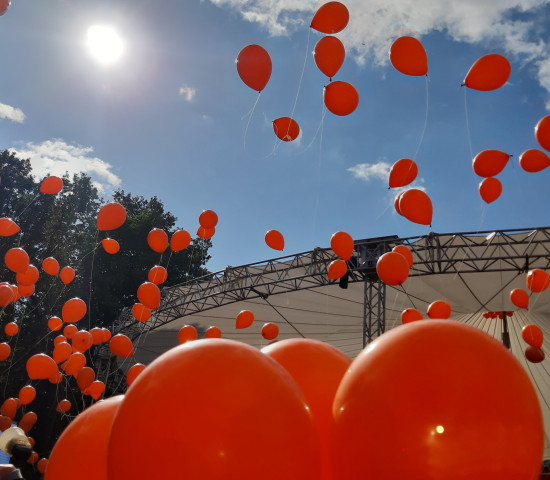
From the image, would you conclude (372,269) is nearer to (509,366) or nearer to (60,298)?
(509,366)

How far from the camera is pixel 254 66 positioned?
3.36 m

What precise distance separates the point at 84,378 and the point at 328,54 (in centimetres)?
597

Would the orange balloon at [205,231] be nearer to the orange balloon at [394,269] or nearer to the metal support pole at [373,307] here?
the orange balloon at [394,269]

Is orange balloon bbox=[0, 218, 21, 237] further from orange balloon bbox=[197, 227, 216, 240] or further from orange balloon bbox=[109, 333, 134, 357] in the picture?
orange balloon bbox=[197, 227, 216, 240]

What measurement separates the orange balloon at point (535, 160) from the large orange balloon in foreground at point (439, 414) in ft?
9.25

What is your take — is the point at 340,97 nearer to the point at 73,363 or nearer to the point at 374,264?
the point at 374,264

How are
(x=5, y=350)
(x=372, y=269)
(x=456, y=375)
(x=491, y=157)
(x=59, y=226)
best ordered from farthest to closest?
1. (x=59, y=226)
2. (x=372, y=269)
3. (x=5, y=350)
4. (x=491, y=157)
5. (x=456, y=375)

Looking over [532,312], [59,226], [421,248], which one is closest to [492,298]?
[532,312]

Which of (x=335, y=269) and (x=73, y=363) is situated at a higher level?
(x=335, y=269)

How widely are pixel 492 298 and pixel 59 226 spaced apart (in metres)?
15.3

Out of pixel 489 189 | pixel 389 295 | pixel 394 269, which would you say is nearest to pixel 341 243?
pixel 394 269

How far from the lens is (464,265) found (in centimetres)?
710

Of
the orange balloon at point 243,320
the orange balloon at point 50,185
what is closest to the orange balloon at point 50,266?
the orange balloon at point 50,185

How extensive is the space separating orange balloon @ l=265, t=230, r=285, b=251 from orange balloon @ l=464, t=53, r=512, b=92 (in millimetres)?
3082
